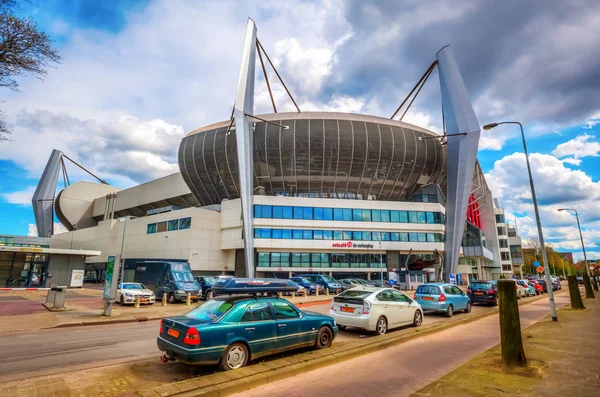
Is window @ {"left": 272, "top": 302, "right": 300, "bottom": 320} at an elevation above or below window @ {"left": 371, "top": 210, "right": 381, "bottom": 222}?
below

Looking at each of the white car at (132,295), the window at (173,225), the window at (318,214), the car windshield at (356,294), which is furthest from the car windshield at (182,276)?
the window at (318,214)

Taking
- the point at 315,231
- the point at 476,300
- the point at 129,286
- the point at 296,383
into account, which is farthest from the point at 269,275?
the point at 296,383

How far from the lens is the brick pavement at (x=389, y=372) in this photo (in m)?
5.34

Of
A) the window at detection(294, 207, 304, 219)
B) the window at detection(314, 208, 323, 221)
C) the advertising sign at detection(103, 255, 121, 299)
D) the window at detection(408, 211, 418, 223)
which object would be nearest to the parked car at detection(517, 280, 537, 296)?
the window at detection(408, 211, 418, 223)

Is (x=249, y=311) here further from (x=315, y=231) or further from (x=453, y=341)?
(x=315, y=231)

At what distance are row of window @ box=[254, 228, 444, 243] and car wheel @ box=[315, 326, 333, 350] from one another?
35.5 m

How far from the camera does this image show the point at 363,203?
46.2 meters

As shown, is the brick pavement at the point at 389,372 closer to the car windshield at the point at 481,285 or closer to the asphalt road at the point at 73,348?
the asphalt road at the point at 73,348

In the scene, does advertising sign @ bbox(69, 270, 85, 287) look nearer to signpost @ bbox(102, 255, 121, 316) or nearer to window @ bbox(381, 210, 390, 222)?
signpost @ bbox(102, 255, 121, 316)

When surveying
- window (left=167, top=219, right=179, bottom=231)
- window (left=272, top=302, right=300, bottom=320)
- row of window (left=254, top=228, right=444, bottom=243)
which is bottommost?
window (left=272, top=302, right=300, bottom=320)

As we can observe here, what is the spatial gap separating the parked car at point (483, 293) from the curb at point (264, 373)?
577 inches

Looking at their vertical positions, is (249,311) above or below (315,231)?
below

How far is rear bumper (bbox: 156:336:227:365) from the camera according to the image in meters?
5.63

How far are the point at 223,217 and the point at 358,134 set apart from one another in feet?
76.6
